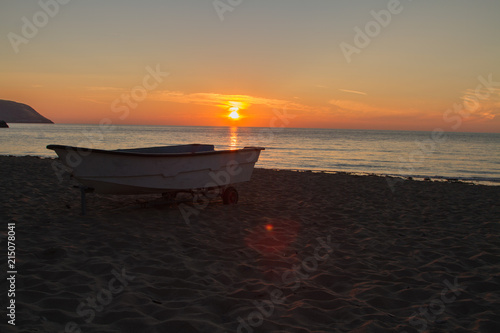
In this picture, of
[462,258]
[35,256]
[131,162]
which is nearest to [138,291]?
[35,256]

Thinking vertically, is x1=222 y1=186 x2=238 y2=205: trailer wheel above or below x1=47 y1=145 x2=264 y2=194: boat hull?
below
